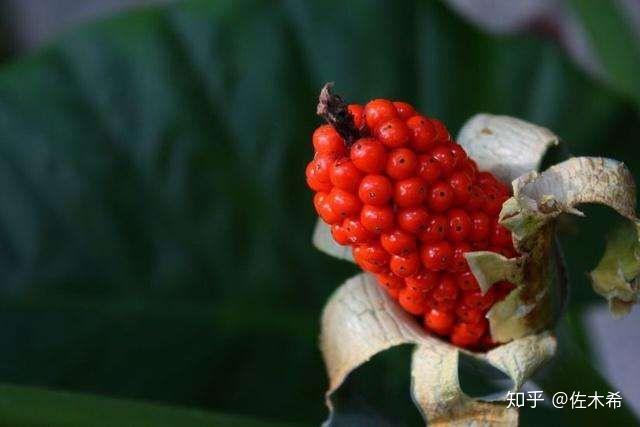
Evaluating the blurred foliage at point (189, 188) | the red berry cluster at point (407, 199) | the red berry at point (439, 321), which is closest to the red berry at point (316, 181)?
the red berry cluster at point (407, 199)

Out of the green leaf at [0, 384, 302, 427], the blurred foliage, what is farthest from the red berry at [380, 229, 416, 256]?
the blurred foliage

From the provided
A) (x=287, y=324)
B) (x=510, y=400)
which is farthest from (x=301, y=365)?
(x=510, y=400)

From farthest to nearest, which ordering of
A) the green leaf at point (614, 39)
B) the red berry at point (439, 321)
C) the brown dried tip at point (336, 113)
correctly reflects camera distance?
1. the green leaf at point (614, 39)
2. the red berry at point (439, 321)
3. the brown dried tip at point (336, 113)

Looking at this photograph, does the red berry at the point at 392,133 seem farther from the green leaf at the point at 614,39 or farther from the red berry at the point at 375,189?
the green leaf at the point at 614,39

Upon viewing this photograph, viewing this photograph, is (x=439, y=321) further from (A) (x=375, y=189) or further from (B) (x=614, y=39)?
(B) (x=614, y=39)

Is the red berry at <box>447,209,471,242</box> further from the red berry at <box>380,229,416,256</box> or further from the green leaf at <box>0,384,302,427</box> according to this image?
the green leaf at <box>0,384,302,427</box>

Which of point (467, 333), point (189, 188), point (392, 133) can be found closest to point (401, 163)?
point (392, 133)
